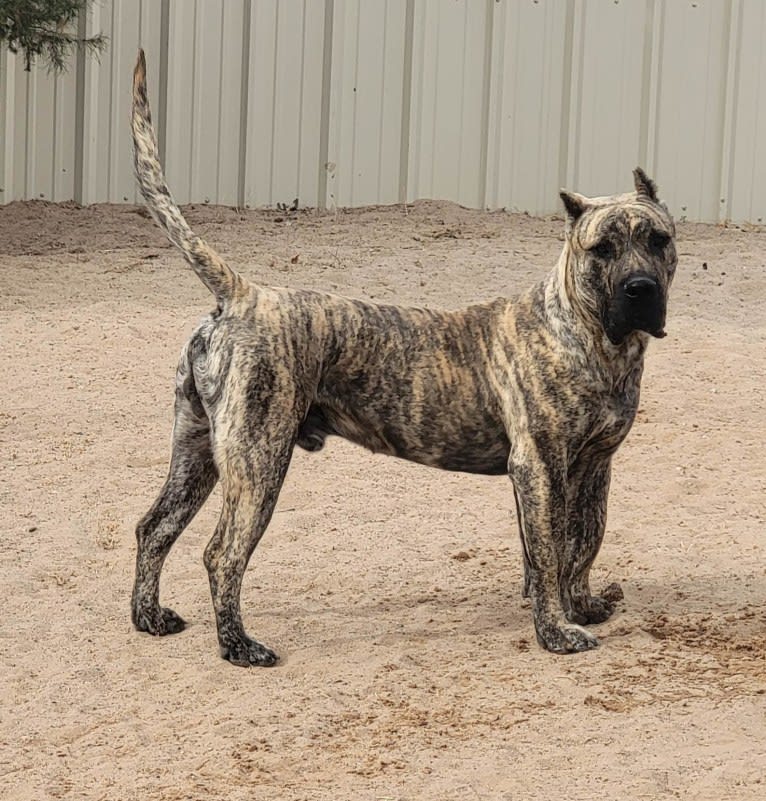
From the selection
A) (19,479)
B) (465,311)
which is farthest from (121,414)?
(465,311)

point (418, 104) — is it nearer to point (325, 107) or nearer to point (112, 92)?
point (325, 107)

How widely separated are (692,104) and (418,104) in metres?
2.10

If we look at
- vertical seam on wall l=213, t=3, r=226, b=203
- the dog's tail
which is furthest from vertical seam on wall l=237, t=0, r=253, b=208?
the dog's tail

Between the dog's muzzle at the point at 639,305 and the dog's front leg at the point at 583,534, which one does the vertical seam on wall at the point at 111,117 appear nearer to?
the dog's front leg at the point at 583,534

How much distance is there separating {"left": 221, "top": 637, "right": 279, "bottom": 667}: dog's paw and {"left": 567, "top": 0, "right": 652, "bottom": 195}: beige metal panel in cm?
690

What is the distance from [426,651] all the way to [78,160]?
274 inches

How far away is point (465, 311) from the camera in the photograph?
19.2 ft

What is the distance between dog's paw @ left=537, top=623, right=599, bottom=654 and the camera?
5.41 meters

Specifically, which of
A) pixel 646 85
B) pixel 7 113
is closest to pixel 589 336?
pixel 646 85

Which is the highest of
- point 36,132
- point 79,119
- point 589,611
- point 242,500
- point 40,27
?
point 40,27

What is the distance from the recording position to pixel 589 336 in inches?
214

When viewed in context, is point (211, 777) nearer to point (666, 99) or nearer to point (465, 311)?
point (465, 311)

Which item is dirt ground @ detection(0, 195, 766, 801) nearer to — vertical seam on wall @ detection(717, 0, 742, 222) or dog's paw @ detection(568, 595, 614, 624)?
dog's paw @ detection(568, 595, 614, 624)

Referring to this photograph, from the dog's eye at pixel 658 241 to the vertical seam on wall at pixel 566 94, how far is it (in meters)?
6.43
